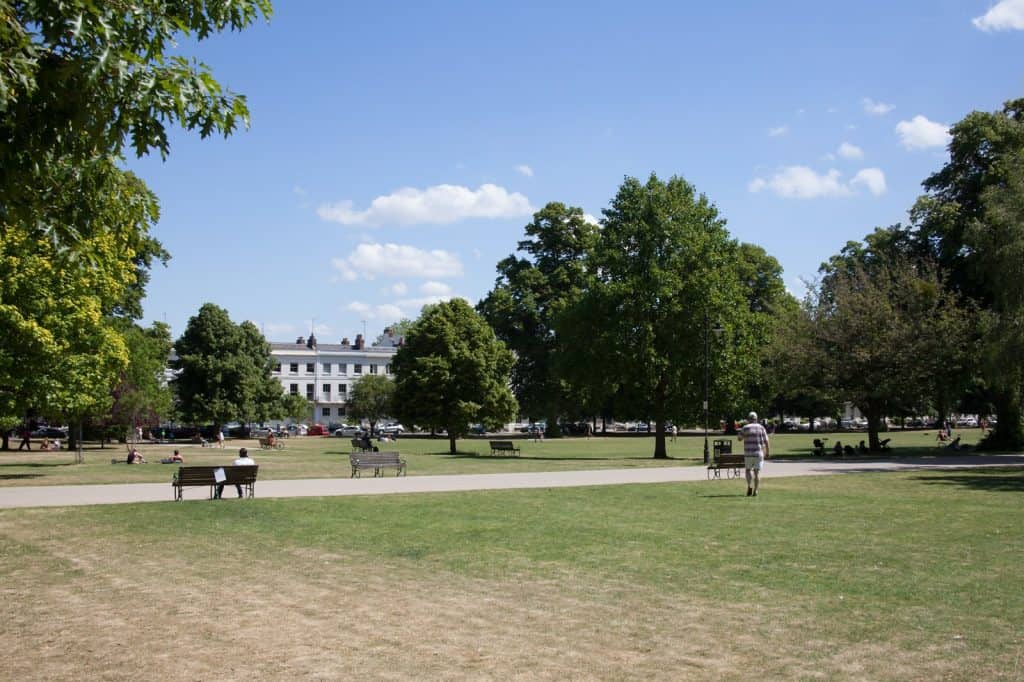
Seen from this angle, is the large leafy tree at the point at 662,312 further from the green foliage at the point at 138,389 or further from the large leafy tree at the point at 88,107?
the large leafy tree at the point at 88,107

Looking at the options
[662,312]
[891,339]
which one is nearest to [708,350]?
[662,312]

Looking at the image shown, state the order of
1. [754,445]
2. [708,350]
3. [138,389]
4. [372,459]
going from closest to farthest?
[754,445] → [372,459] → [708,350] → [138,389]

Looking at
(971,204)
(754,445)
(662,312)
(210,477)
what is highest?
(971,204)

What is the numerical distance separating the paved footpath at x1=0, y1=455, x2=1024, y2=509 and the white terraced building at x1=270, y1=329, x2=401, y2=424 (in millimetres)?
94680

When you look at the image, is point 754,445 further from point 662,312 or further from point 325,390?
point 325,390

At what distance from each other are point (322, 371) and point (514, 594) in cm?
12118

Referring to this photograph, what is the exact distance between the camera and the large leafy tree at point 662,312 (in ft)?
144

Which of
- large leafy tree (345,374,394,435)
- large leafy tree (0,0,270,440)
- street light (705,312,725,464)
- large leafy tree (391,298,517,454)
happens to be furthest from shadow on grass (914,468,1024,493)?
large leafy tree (345,374,394,435)

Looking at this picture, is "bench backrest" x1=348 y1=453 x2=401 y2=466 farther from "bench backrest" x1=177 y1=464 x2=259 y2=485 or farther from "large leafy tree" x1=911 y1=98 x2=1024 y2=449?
"large leafy tree" x1=911 y1=98 x2=1024 y2=449

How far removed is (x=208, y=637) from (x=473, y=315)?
4691cm

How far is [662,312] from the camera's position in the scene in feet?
146

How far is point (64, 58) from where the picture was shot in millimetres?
7129

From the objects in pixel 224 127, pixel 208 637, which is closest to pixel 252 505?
pixel 208 637

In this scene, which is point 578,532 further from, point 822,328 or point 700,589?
Answer: point 822,328
